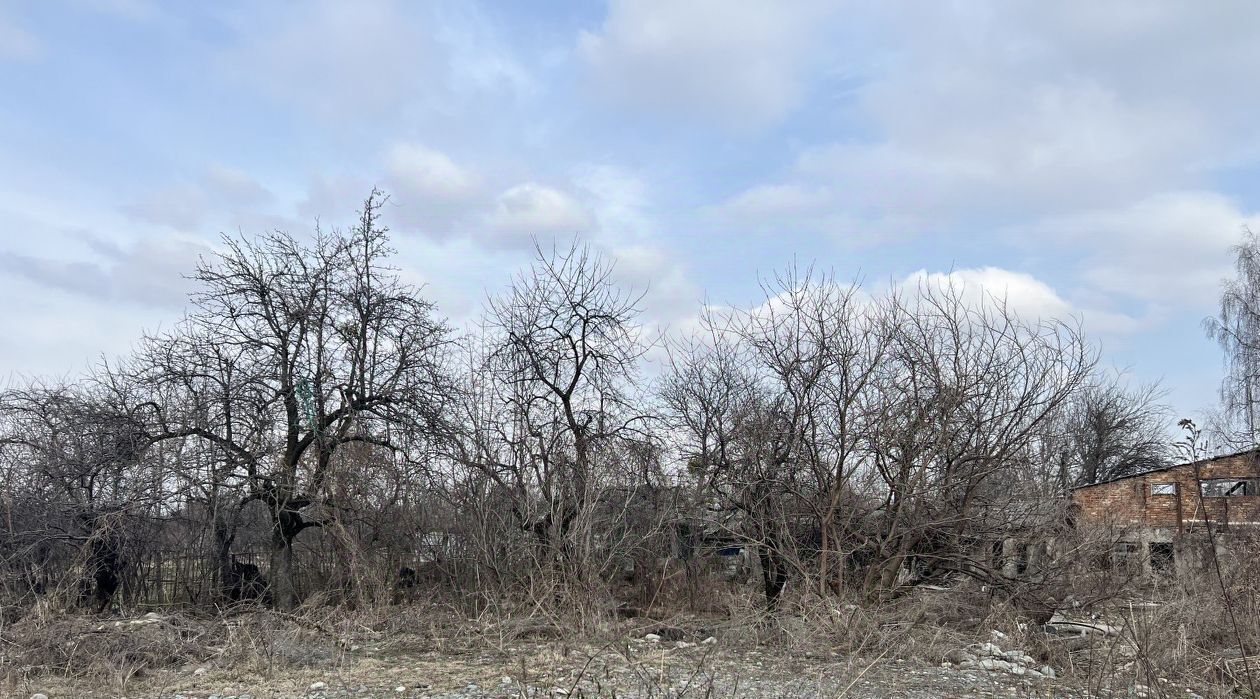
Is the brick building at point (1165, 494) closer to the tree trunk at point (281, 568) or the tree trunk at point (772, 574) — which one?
the tree trunk at point (772, 574)

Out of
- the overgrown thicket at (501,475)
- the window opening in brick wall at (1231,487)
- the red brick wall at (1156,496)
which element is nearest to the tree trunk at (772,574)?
the overgrown thicket at (501,475)

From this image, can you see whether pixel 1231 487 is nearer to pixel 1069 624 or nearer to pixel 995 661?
pixel 1069 624


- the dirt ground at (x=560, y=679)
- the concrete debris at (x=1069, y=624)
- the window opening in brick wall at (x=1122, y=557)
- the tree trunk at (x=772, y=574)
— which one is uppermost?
the window opening in brick wall at (x=1122, y=557)

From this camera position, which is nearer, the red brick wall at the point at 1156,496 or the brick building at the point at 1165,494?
the brick building at the point at 1165,494

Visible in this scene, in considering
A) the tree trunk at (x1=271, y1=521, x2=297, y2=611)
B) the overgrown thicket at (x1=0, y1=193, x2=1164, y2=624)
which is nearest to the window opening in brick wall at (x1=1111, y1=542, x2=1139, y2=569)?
the overgrown thicket at (x1=0, y1=193, x2=1164, y2=624)

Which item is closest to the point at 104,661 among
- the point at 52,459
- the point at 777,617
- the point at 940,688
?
the point at 52,459

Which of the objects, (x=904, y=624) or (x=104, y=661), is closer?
(x=104, y=661)

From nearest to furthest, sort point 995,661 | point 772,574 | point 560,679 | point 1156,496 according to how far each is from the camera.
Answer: point 560,679
point 995,661
point 772,574
point 1156,496

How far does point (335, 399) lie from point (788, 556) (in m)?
7.88

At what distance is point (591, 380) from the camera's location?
1684cm

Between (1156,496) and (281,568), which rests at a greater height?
(1156,496)

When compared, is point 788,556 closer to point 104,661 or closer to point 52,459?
point 104,661

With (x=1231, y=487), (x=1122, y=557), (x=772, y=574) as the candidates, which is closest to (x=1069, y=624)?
(x=1122, y=557)

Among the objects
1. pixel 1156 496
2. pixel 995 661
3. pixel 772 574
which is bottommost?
pixel 995 661
